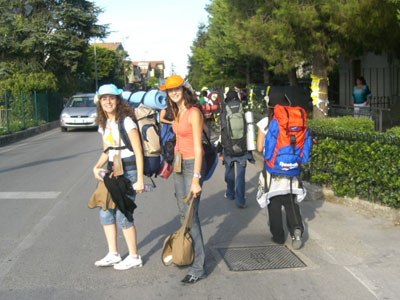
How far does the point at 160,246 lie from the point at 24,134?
49.6 feet

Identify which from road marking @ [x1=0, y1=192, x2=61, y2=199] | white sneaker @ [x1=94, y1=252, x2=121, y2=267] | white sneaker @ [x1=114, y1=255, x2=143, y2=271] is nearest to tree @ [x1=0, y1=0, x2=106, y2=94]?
road marking @ [x1=0, y1=192, x2=61, y2=199]

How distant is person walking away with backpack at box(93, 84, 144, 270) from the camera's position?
435 centimetres

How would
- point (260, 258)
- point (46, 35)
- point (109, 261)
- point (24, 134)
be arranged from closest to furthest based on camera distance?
point (109, 261) < point (260, 258) < point (24, 134) < point (46, 35)

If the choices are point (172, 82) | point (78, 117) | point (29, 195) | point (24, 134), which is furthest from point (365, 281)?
point (78, 117)

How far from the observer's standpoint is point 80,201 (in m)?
7.65

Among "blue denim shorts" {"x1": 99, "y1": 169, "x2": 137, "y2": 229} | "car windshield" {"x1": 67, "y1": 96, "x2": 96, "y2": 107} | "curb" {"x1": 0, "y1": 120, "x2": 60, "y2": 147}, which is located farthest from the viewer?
"car windshield" {"x1": 67, "y1": 96, "x2": 96, "y2": 107}

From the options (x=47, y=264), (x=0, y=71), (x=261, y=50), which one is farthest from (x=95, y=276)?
(x=0, y=71)

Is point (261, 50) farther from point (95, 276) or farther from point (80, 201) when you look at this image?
point (95, 276)

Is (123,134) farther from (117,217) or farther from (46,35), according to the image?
(46,35)

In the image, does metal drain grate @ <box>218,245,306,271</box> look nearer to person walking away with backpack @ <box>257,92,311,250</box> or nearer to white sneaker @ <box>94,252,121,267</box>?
person walking away with backpack @ <box>257,92,311,250</box>

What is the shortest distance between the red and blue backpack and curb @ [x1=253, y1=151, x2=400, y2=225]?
1770 millimetres

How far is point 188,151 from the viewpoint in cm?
421

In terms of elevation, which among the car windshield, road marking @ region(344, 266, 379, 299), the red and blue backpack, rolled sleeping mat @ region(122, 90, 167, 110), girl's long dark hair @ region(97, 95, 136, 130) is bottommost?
road marking @ region(344, 266, 379, 299)

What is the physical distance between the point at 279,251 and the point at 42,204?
3.92m
